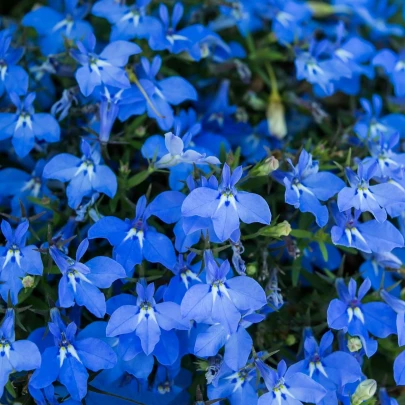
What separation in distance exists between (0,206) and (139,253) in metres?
0.44

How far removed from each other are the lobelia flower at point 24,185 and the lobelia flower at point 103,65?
254 millimetres

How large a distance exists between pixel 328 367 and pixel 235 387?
0.21 meters

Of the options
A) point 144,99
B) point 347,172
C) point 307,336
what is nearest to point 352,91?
point 347,172

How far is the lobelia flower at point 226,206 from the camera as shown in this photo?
1.30 metres

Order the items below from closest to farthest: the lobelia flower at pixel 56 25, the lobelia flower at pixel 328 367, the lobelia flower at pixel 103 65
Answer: the lobelia flower at pixel 328 367 < the lobelia flower at pixel 103 65 < the lobelia flower at pixel 56 25

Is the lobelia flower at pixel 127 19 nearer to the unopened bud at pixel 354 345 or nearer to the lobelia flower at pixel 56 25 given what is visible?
the lobelia flower at pixel 56 25

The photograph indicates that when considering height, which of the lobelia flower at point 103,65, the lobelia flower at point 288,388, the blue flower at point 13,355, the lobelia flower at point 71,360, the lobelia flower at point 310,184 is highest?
the lobelia flower at point 103,65

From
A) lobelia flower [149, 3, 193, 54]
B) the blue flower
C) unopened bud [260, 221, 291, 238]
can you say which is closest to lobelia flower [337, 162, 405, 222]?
unopened bud [260, 221, 291, 238]

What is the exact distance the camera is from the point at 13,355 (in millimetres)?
1296

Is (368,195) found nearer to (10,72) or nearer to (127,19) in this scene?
(127,19)

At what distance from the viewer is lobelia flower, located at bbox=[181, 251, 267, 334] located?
1.29m

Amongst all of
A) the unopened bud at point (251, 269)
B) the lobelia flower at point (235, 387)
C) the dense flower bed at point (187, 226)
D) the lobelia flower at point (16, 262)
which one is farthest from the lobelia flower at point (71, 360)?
the unopened bud at point (251, 269)

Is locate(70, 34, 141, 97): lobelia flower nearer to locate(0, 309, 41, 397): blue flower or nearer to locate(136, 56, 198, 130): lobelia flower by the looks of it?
locate(136, 56, 198, 130): lobelia flower

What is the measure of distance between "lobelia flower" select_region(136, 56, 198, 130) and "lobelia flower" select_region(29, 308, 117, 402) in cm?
54
